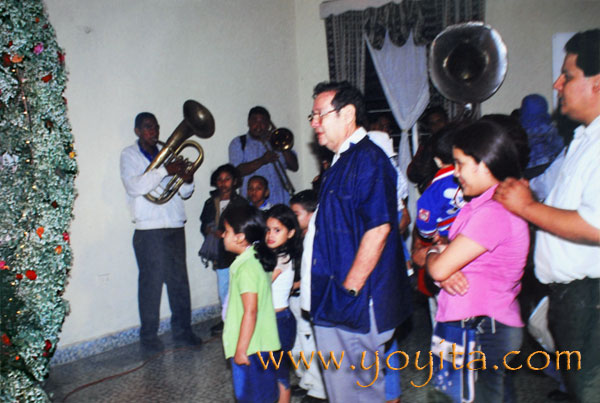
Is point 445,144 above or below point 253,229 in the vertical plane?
above

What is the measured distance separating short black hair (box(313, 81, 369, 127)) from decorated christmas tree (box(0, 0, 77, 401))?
1835 millimetres

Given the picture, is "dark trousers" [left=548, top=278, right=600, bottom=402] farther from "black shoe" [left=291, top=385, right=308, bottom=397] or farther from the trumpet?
the trumpet

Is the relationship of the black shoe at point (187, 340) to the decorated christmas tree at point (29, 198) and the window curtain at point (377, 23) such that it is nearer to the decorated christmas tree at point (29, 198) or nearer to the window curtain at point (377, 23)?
the decorated christmas tree at point (29, 198)

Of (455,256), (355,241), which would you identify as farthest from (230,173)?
(455,256)

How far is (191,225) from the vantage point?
18.4 ft

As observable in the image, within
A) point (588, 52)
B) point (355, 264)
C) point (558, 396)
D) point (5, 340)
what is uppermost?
point (588, 52)

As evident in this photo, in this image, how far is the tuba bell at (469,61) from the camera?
4.42 metres

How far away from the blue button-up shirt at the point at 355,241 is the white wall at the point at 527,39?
363 cm

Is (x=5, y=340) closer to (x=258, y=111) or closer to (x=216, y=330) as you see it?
(x=216, y=330)

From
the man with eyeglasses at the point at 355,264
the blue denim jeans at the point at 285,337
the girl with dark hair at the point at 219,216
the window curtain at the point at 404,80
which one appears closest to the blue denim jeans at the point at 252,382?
the blue denim jeans at the point at 285,337

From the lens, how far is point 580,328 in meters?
2.01

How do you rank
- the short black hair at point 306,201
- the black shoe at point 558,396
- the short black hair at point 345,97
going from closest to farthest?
1. the short black hair at point 345,97
2. the black shoe at point 558,396
3. the short black hair at point 306,201

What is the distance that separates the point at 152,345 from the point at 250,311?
248 centimetres

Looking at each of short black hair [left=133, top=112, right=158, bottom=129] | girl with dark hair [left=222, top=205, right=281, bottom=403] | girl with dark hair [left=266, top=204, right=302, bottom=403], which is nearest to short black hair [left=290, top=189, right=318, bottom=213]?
girl with dark hair [left=266, top=204, right=302, bottom=403]
